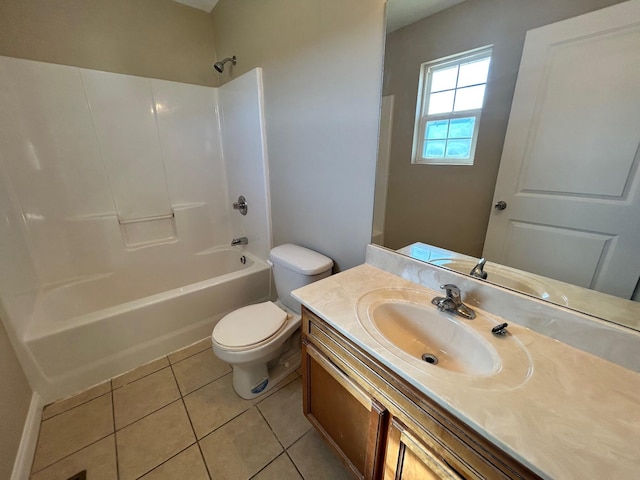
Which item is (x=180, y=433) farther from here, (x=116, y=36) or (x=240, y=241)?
(x=116, y=36)

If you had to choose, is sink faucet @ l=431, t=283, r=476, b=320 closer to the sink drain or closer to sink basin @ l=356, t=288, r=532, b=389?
sink basin @ l=356, t=288, r=532, b=389

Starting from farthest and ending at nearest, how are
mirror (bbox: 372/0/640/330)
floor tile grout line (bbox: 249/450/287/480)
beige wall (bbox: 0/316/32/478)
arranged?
floor tile grout line (bbox: 249/450/287/480), beige wall (bbox: 0/316/32/478), mirror (bbox: 372/0/640/330)

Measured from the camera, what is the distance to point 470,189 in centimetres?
102

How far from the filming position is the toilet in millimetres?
1317

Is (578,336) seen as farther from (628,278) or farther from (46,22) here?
(46,22)

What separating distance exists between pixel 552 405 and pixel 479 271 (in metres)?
0.48

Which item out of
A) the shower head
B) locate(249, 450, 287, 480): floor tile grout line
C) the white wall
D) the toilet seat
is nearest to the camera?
locate(249, 450, 287, 480): floor tile grout line

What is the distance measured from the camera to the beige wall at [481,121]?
83cm

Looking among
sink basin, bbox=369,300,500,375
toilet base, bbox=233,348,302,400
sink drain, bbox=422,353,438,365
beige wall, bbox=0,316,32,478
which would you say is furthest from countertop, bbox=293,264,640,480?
beige wall, bbox=0,316,32,478

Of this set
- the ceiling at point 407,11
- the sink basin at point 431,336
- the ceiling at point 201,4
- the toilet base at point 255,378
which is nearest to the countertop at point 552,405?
the sink basin at point 431,336

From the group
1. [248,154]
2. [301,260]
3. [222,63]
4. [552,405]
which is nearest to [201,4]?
[222,63]

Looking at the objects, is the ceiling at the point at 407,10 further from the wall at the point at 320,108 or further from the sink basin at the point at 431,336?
the sink basin at the point at 431,336

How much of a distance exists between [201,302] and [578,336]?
193cm

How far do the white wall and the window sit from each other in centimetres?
113
